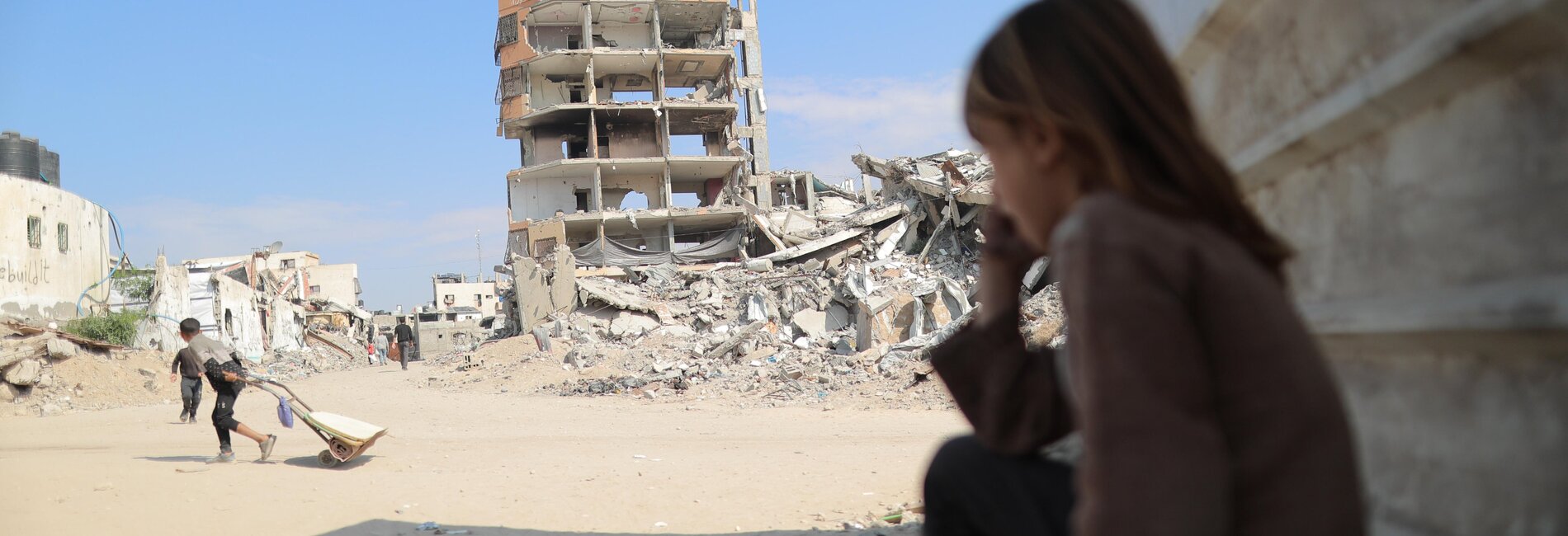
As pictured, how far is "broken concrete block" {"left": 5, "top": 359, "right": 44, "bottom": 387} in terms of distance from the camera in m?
14.1

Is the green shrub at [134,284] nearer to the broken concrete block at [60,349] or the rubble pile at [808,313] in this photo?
the rubble pile at [808,313]

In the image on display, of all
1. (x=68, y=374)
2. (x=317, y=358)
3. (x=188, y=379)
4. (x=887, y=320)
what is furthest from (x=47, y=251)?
(x=887, y=320)

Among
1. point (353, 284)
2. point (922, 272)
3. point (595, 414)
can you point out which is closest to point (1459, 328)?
point (595, 414)

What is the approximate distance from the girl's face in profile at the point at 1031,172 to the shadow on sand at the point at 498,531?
129 inches

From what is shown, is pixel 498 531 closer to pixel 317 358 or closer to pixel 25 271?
pixel 25 271

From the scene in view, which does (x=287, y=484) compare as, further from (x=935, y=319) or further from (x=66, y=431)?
(x=935, y=319)

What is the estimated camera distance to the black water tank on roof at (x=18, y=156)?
928 inches

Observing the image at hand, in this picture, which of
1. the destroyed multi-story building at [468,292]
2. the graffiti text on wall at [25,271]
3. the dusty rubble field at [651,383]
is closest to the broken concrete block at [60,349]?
the graffiti text on wall at [25,271]

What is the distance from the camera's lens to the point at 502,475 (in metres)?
6.73

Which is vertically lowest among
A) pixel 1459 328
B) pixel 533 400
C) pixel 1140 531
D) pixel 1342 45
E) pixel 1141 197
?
pixel 533 400

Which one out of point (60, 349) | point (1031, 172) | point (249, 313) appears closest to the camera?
point (1031, 172)

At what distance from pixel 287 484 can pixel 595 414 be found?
5024mm

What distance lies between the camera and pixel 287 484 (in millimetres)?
6473

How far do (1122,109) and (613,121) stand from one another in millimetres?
34886
